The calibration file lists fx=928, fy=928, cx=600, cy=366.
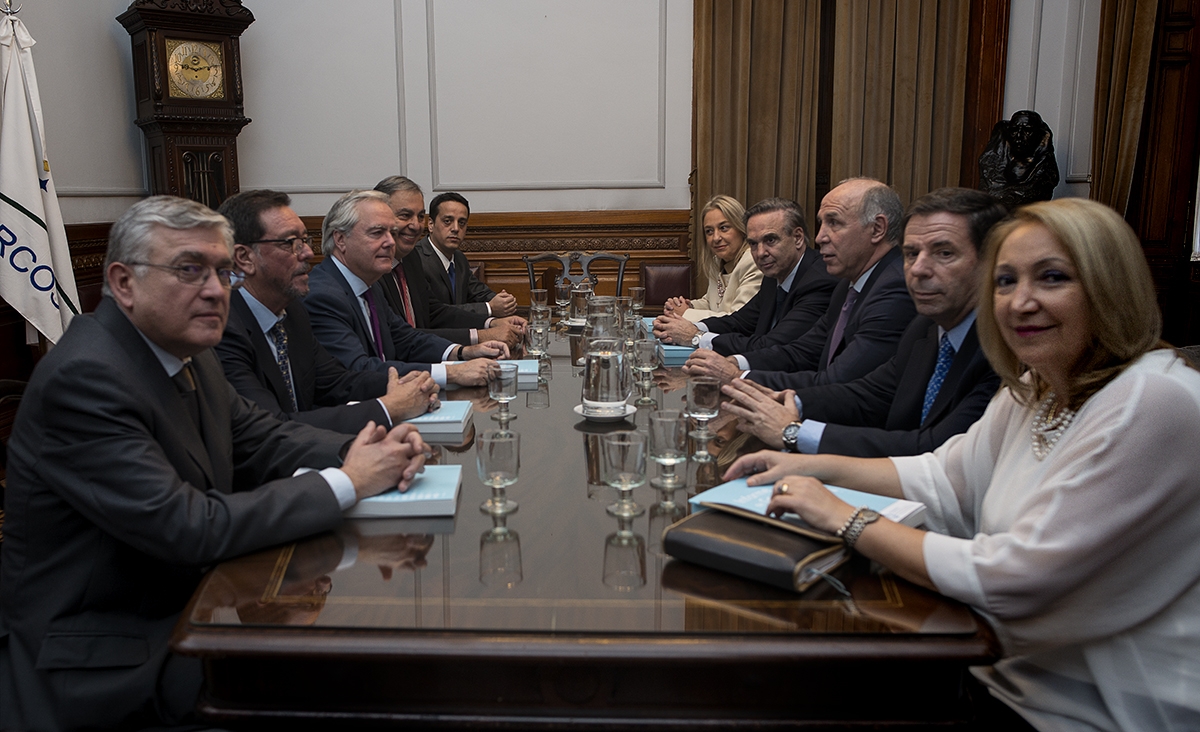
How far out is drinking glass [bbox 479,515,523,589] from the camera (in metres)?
1.37

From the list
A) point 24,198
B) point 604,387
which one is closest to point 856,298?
point 604,387

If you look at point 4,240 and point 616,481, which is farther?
point 4,240

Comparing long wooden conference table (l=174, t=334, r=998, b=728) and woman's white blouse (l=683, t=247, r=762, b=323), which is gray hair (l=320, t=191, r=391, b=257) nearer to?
woman's white blouse (l=683, t=247, r=762, b=323)

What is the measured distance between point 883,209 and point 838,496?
1.88 m

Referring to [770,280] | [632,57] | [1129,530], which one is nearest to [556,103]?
[632,57]

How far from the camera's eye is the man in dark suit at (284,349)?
7.91 ft

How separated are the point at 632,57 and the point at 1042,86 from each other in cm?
298

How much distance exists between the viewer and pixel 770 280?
14.7 feet

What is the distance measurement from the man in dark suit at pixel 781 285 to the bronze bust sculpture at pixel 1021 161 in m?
2.65

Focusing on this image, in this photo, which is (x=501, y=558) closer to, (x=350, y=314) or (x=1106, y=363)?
(x=1106, y=363)

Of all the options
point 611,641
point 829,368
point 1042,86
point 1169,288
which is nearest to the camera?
point 611,641

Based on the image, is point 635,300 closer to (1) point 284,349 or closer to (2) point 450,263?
(2) point 450,263

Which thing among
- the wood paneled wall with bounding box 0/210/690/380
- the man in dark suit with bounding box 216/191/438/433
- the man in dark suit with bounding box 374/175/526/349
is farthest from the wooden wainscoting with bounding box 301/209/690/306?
the man in dark suit with bounding box 216/191/438/433

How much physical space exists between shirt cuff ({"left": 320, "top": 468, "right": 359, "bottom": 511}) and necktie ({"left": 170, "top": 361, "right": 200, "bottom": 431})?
0.33 m
